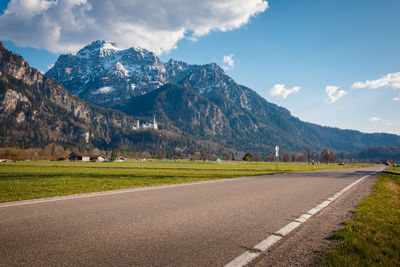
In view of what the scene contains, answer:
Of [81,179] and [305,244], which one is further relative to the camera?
[81,179]

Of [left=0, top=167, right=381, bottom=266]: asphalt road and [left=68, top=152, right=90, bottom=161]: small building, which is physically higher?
[left=0, top=167, right=381, bottom=266]: asphalt road

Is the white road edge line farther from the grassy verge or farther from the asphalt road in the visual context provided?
the grassy verge

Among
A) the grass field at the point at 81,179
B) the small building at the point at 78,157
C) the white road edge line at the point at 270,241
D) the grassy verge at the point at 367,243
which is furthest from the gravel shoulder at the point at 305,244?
the small building at the point at 78,157

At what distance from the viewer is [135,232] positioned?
5.35m

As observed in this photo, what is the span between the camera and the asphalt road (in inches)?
155

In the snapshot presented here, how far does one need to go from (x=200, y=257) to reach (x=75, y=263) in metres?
1.85

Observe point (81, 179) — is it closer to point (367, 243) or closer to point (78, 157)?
point (367, 243)

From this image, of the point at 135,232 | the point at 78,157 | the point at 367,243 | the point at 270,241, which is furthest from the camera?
the point at 78,157

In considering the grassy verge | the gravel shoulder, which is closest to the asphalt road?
Result: the gravel shoulder

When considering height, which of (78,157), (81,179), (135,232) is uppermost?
(135,232)

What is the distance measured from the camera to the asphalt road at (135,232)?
393 cm

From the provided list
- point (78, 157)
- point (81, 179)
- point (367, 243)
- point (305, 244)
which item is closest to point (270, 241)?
point (305, 244)

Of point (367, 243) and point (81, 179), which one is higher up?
point (367, 243)

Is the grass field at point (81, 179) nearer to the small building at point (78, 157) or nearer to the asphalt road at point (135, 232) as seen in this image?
the asphalt road at point (135, 232)
